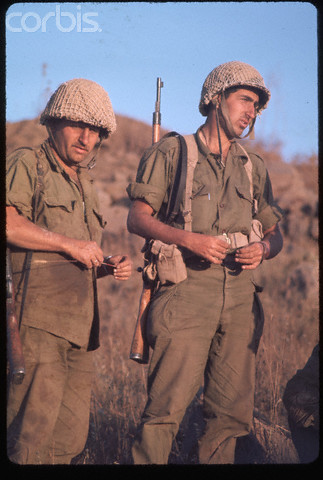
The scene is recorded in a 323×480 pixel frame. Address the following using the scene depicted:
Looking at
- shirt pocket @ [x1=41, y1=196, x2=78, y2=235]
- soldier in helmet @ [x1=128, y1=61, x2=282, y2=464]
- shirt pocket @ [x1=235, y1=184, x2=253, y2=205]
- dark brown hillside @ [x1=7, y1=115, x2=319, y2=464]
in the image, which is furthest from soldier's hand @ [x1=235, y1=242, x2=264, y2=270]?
dark brown hillside @ [x1=7, y1=115, x2=319, y2=464]

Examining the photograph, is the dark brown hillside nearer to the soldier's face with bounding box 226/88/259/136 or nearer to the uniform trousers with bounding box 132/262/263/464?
the uniform trousers with bounding box 132/262/263/464

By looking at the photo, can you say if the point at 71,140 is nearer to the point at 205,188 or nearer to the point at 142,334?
the point at 205,188

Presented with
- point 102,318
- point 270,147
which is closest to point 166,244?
point 102,318

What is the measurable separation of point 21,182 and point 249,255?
157 cm

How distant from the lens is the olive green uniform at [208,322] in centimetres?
384

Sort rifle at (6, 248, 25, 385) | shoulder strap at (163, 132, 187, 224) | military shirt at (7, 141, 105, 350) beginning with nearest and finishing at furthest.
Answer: rifle at (6, 248, 25, 385) < military shirt at (7, 141, 105, 350) < shoulder strap at (163, 132, 187, 224)

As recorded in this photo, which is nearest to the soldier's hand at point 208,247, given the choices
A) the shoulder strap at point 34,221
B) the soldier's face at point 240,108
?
the soldier's face at point 240,108

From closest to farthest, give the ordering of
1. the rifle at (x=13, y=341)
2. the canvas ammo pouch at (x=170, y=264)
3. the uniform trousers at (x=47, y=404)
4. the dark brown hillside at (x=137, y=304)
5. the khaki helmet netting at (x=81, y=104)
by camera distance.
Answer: the rifle at (x=13, y=341) < the uniform trousers at (x=47, y=404) < the khaki helmet netting at (x=81, y=104) < the canvas ammo pouch at (x=170, y=264) < the dark brown hillside at (x=137, y=304)

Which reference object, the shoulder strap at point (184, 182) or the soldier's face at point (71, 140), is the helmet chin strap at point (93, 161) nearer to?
the soldier's face at point (71, 140)

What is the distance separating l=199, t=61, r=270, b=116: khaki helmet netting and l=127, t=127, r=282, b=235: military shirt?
364 mm

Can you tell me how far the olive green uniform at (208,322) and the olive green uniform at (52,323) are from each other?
0.44 metres

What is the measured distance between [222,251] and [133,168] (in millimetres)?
13565

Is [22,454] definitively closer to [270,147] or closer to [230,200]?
[230,200]

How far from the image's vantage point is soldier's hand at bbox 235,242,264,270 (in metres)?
3.95
